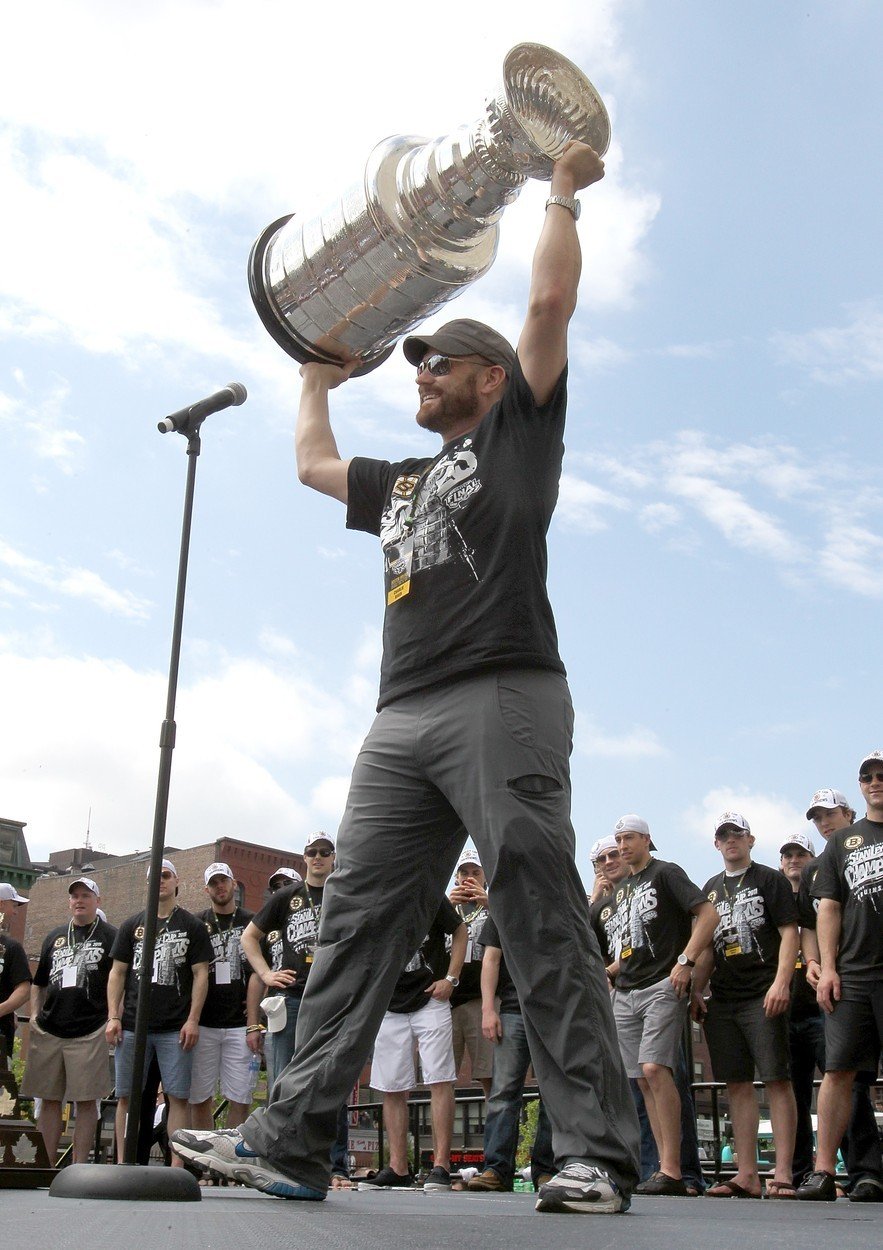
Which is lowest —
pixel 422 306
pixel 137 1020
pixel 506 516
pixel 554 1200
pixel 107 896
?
pixel 554 1200

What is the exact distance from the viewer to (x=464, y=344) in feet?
11.3

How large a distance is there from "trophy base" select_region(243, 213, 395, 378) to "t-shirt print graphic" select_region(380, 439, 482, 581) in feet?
2.32

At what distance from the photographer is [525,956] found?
2.84 meters

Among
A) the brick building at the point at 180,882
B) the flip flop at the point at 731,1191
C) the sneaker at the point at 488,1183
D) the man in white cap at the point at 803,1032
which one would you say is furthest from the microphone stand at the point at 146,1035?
the brick building at the point at 180,882

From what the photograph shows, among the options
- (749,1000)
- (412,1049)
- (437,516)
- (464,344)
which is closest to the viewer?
(437,516)

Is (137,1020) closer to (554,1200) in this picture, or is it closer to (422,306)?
(554,1200)

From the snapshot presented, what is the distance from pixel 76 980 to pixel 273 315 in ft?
22.1

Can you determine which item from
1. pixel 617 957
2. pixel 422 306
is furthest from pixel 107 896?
pixel 422 306

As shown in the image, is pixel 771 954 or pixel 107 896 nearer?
pixel 771 954

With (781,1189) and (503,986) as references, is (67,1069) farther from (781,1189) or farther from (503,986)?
(781,1189)

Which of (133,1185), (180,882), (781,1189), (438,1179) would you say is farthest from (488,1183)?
(180,882)

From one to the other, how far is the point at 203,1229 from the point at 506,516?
1.80 metres

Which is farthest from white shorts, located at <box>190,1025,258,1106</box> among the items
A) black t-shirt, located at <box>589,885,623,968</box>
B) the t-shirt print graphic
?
the t-shirt print graphic

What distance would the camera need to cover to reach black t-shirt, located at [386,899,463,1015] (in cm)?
762
